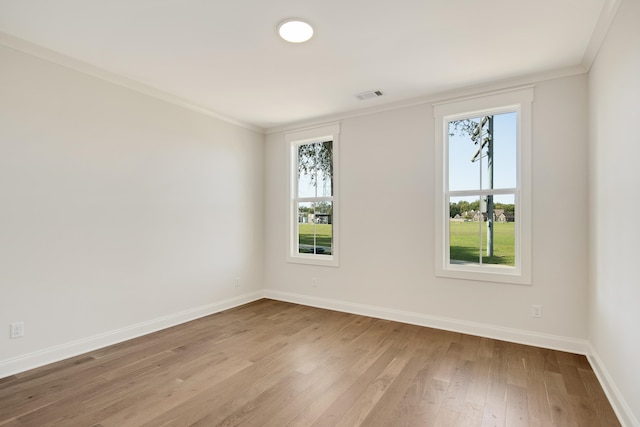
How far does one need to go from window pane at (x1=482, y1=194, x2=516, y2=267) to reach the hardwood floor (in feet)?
2.82

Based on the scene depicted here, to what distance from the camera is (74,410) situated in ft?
6.91

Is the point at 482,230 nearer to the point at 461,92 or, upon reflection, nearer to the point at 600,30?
the point at 461,92

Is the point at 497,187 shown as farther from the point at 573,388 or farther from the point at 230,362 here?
the point at 230,362

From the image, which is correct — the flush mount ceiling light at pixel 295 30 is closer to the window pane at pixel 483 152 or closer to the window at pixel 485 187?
the window at pixel 485 187

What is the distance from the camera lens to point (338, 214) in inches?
176

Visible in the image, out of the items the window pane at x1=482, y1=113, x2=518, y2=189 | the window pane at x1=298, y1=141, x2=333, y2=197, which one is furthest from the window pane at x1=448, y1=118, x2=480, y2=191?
the window pane at x1=298, y1=141, x2=333, y2=197

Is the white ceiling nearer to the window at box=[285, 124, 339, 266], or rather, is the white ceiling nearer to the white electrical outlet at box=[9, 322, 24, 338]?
the window at box=[285, 124, 339, 266]

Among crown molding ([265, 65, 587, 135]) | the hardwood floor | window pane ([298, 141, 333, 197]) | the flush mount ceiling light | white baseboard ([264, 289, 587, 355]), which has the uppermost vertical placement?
the flush mount ceiling light

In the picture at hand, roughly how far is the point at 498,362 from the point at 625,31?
2.59m

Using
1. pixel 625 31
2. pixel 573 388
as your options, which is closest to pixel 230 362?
pixel 573 388

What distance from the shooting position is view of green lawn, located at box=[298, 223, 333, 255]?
4.71m

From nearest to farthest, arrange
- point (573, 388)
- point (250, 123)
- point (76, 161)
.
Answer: point (573, 388)
point (76, 161)
point (250, 123)

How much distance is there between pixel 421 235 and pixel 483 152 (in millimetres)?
1151

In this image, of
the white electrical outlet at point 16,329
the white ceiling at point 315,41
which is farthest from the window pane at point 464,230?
the white electrical outlet at point 16,329
